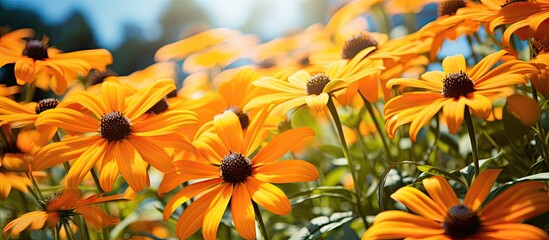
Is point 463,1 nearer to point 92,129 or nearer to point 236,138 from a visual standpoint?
point 236,138

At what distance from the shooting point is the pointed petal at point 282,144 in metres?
0.79

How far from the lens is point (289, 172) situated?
2.49 feet

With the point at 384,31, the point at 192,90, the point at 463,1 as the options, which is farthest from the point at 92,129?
the point at 384,31

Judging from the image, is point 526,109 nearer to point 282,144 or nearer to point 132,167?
point 282,144

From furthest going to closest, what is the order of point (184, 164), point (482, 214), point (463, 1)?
point (463, 1) < point (184, 164) < point (482, 214)

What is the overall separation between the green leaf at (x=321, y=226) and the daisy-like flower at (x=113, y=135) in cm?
19

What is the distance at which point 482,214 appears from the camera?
0.66 m

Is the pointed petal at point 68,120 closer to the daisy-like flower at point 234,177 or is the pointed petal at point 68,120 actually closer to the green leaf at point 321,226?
the daisy-like flower at point 234,177

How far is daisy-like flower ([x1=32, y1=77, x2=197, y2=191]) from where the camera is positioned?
30.2 inches

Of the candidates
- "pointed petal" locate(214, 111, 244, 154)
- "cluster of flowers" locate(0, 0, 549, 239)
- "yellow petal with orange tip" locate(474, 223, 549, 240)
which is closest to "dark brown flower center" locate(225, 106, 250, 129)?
"cluster of flowers" locate(0, 0, 549, 239)

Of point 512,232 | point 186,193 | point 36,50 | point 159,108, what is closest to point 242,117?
point 159,108

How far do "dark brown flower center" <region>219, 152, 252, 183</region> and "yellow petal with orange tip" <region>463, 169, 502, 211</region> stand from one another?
26 centimetres

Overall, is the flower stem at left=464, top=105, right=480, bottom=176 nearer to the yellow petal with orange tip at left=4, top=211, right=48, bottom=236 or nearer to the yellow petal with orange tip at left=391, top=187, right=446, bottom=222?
the yellow petal with orange tip at left=391, top=187, right=446, bottom=222

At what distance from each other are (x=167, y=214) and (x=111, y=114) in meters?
0.18
